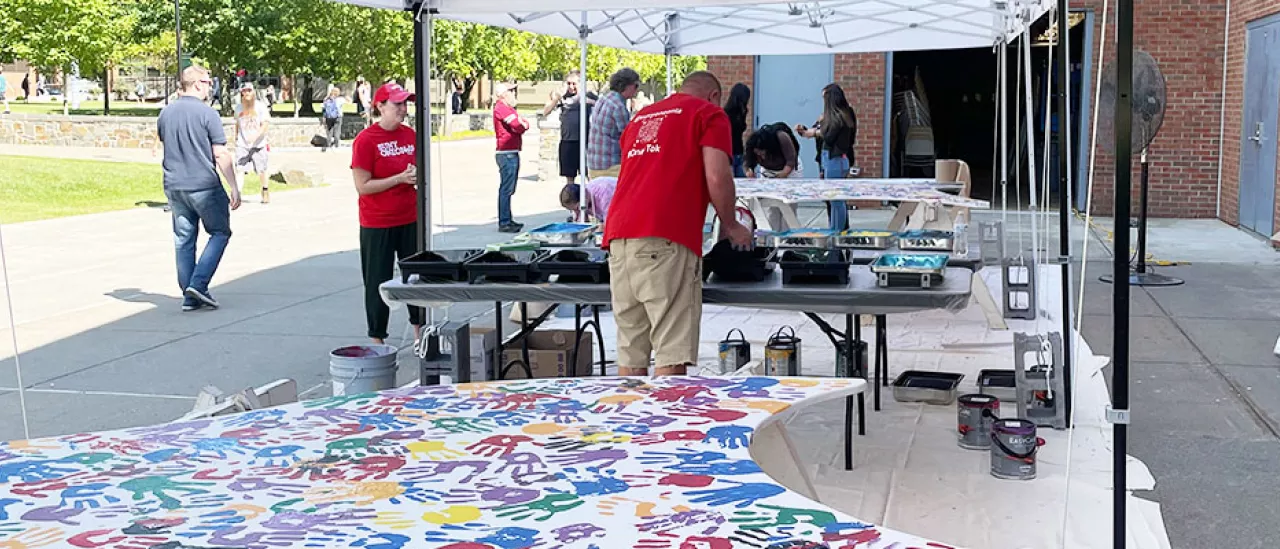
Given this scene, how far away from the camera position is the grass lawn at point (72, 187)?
16688 mm

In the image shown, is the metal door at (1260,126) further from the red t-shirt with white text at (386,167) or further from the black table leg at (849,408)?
the red t-shirt with white text at (386,167)

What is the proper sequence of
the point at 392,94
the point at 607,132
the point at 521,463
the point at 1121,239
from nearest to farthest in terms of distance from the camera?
the point at 521,463 < the point at 1121,239 < the point at 392,94 < the point at 607,132

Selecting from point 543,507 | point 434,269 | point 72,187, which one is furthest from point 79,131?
point 543,507

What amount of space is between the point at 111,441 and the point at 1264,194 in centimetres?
1297

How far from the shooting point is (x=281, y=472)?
2.75m

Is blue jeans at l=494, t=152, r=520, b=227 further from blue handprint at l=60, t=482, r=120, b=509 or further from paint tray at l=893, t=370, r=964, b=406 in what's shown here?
blue handprint at l=60, t=482, r=120, b=509

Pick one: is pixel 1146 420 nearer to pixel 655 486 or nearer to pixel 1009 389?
pixel 1009 389

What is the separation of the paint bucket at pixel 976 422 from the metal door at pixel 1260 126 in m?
8.71

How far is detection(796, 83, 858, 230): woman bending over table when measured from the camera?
40.9 feet

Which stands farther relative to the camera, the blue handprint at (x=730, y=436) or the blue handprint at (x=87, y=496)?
the blue handprint at (x=730, y=436)

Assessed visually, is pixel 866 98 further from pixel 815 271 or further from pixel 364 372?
pixel 364 372

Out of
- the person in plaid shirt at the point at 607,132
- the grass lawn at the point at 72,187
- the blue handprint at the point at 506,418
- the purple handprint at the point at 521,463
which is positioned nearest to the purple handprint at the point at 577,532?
the purple handprint at the point at 521,463

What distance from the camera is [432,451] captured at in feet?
9.42

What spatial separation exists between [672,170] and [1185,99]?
12359 millimetres
